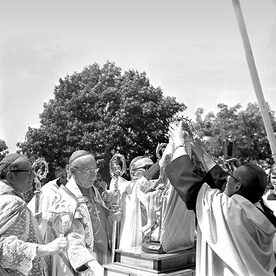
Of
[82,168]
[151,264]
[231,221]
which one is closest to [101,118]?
[82,168]

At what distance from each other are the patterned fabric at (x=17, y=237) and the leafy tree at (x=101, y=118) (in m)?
18.8

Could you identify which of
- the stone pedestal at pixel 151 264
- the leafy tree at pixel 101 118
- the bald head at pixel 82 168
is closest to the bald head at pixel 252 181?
the stone pedestal at pixel 151 264

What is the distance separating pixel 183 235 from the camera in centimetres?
325

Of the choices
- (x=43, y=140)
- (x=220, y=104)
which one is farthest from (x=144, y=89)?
(x=43, y=140)

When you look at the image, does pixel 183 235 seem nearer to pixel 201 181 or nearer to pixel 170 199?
pixel 170 199

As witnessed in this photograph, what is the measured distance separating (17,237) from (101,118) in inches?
813

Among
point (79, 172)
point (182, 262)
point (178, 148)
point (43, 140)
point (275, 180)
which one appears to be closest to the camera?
point (178, 148)

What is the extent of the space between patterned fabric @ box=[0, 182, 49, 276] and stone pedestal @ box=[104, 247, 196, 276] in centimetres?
63

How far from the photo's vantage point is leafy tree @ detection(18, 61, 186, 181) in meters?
22.4

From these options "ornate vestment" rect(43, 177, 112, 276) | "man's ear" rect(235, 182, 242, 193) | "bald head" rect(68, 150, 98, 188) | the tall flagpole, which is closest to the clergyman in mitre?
"ornate vestment" rect(43, 177, 112, 276)

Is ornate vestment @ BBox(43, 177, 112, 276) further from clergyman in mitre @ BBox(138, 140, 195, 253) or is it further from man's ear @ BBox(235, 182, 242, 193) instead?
man's ear @ BBox(235, 182, 242, 193)

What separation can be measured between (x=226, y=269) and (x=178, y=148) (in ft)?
2.70

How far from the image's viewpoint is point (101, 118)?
23.1 meters

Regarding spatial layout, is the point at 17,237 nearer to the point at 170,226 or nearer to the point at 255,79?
the point at 170,226
